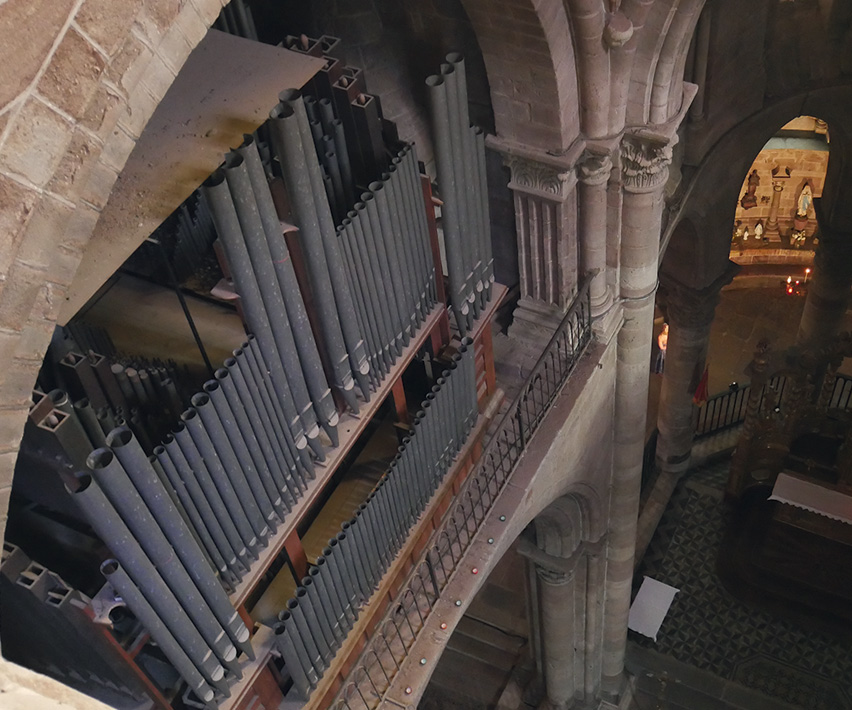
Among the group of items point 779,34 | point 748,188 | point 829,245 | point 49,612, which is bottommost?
point 49,612

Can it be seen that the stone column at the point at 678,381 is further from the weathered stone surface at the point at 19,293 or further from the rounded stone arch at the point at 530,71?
the weathered stone surface at the point at 19,293

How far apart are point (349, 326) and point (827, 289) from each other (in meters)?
8.43

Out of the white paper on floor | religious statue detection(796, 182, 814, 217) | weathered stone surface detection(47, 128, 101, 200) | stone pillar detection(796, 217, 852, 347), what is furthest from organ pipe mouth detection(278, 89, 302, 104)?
religious statue detection(796, 182, 814, 217)

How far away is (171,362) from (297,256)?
2.50 feet

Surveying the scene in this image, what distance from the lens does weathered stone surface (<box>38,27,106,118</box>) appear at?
228 cm

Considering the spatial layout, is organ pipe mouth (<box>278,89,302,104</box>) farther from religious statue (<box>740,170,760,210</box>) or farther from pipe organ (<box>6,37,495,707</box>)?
religious statue (<box>740,170,760,210</box>)

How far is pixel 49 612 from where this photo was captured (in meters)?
3.81

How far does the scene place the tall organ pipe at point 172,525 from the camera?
3.40 m

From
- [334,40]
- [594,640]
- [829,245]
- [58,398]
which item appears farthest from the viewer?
[829,245]

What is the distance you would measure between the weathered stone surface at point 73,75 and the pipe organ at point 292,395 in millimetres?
1016

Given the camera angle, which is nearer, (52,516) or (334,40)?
(52,516)

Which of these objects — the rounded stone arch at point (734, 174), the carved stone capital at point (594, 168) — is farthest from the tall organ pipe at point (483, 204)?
the rounded stone arch at point (734, 174)

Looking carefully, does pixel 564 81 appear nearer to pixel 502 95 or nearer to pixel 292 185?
pixel 502 95

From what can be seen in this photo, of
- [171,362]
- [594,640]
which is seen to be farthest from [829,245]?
[171,362]
